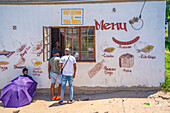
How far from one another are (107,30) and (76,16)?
1.15 metres

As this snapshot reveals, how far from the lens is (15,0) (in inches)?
262

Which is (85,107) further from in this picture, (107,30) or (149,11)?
(149,11)

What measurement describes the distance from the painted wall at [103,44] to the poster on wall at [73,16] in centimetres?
14

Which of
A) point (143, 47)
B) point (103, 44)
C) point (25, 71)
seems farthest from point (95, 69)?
point (25, 71)

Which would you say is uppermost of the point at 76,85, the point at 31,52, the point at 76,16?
the point at 76,16

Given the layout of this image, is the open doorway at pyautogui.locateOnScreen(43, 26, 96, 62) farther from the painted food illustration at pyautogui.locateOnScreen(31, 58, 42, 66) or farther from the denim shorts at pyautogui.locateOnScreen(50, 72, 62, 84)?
the denim shorts at pyautogui.locateOnScreen(50, 72, 62, 84)

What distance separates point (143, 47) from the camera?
6.44m

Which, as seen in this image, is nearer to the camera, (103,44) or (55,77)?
(55,77)

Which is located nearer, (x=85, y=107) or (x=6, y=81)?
(x=85, y=107)

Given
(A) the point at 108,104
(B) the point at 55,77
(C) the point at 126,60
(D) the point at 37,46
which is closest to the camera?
(A) the point at 108,104

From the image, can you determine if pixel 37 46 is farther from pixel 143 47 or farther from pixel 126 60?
pixel 143 47

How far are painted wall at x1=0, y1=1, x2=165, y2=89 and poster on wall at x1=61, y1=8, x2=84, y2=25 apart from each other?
140 millimetres

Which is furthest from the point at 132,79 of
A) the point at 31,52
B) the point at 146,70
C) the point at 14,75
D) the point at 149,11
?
the point at 14,75

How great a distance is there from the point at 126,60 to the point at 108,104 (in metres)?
1.63
